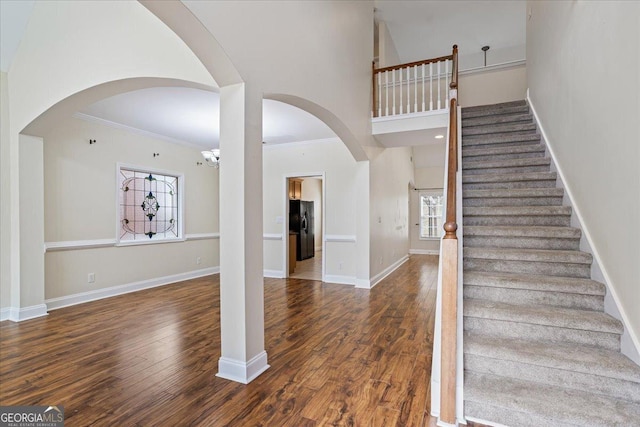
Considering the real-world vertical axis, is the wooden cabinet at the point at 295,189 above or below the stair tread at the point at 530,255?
above

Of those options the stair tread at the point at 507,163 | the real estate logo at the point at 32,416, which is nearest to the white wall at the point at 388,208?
the stair tread at the point at 507,163

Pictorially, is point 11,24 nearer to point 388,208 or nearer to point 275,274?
point 275,274

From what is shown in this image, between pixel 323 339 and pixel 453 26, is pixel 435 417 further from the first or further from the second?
pixel 453 26

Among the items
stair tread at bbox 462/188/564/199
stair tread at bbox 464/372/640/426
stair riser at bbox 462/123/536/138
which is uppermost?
stair riser at bbox 462/123/536/138

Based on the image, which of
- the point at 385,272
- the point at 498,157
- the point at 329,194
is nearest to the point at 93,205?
the point at 329,194

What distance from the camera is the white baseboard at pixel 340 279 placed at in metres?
5.56

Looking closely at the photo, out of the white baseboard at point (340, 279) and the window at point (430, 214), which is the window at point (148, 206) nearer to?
the white baseboard at point (340, 279)

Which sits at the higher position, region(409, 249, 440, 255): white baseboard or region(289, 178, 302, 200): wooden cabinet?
region(289, 178, 302, 200): wooden cabinet

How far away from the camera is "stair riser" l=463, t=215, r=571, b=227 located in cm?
292

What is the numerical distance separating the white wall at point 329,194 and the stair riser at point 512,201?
7.12 feet

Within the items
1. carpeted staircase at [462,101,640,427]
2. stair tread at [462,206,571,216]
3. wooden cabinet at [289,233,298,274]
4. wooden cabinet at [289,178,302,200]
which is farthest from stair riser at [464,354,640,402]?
wooden cabinet at [289,178,302,200]

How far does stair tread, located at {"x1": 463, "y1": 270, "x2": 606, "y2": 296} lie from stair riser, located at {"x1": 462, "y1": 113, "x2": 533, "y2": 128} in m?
2.68

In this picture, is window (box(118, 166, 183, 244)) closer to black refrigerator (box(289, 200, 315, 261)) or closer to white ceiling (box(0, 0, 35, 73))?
white ceiling (box(0, 0, 35, 73))

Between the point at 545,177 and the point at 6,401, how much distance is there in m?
5.02
